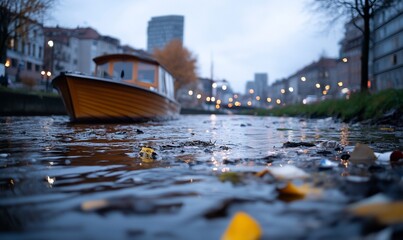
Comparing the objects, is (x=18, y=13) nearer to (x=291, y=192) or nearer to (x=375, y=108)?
(x=375, y=108)

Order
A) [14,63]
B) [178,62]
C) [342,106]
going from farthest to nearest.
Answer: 1. [178,62]
2. [14,63]
3. [342,106]

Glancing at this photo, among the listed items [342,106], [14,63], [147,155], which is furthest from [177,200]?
[14,63]

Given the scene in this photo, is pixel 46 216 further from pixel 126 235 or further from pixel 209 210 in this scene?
pixel 209 210

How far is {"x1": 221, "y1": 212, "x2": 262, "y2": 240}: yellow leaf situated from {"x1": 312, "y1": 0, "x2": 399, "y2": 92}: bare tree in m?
17.2

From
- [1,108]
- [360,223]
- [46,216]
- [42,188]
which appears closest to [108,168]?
[42,188]

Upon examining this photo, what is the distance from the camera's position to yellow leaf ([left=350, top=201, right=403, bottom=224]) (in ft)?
4.12

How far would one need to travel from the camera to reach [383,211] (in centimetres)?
132

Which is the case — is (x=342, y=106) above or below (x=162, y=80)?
below

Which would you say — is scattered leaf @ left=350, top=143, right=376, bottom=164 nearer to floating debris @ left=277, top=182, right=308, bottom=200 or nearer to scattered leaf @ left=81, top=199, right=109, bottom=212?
floating debris @ left=277, top=182, right=308, bottom=200

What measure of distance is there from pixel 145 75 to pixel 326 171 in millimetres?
13005

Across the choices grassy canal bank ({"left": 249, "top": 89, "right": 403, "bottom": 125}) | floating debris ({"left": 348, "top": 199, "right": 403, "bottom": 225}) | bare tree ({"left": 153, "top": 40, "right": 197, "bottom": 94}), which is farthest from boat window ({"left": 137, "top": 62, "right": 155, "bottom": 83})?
bare tree ({"left": 153, "top": 40, "right": 197, "bottom": 94})

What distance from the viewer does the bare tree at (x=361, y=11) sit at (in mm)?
17500

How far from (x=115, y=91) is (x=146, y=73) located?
10.8 ft

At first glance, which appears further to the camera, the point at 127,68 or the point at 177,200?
the point at 127,68
